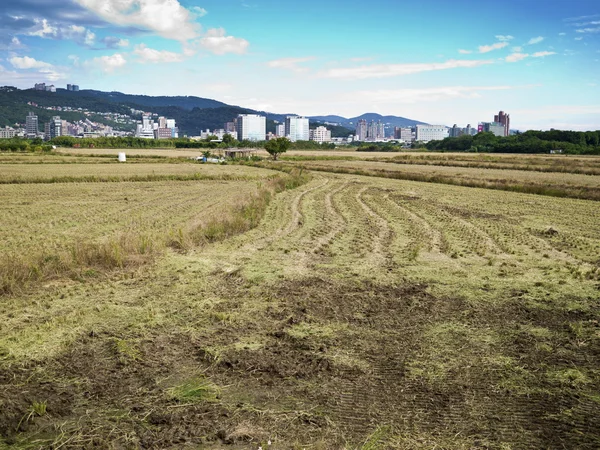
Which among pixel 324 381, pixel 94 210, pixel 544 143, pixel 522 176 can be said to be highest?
pixel 544 143

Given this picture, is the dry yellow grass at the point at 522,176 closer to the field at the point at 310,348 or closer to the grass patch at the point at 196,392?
the field at the point at 310,348

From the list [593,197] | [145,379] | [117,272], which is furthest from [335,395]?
[593,197]

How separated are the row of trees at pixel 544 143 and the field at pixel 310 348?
91719 mm

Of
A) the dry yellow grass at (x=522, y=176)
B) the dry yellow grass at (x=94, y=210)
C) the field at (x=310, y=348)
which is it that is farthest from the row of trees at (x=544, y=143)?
→ the field at (x=310, y=348)

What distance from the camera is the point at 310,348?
7203mm

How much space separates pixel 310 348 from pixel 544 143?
112261 mm

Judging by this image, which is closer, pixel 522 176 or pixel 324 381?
pixel 324 381

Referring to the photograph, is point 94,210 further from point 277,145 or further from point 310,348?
Answer: point 277,145

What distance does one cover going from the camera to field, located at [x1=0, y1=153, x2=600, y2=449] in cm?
510

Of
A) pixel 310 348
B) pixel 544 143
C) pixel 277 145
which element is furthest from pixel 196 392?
Answer: pixel 544 143

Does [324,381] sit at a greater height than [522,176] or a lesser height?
lesser

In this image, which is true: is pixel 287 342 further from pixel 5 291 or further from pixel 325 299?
pixel 5 291

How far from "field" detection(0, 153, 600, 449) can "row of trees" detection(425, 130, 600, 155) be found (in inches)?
3611

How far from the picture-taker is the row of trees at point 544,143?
97.8 metres
